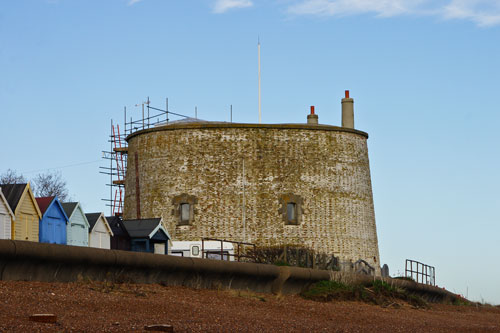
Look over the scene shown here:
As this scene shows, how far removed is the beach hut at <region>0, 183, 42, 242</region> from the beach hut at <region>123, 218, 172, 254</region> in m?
6.34

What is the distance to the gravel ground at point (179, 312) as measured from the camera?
12.6 meters

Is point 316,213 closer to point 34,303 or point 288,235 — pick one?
point 288,235

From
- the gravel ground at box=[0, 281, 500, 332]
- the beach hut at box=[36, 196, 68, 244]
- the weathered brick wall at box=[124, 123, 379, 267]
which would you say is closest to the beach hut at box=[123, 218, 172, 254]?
the beach hut at box=[36, 196, 68, 244]

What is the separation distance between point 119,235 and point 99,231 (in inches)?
56.4

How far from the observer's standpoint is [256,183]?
135 feet

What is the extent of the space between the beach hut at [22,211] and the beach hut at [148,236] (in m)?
6.34

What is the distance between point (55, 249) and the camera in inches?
670

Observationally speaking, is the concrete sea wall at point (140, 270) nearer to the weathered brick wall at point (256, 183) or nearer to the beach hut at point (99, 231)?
the beach hut at point (99, 231)

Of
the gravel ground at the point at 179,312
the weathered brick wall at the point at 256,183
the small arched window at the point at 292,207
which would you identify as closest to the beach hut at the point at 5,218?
the gravel ground at the point at 179,312

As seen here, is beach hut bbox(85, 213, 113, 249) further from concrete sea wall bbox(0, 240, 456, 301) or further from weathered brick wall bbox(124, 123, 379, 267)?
concrete sea wall bbox(0, 240, 456, 301)

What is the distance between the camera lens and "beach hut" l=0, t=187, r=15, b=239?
26.0m

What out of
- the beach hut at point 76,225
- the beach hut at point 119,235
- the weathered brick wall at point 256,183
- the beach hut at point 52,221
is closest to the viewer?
the beach hut at point 52,221

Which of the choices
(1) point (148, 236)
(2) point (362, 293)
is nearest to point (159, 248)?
(1) point (148, 236)

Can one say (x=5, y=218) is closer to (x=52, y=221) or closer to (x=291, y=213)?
(x=52, y=221)
